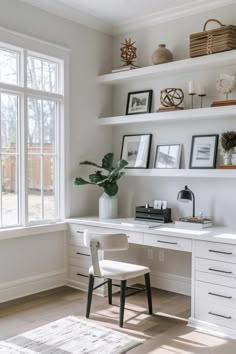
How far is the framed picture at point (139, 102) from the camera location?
4.58 m

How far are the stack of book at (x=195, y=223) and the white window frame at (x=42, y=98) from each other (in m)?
1.34

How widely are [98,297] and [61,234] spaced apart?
2.66 feet

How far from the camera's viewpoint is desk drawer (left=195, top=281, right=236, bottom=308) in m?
3.21

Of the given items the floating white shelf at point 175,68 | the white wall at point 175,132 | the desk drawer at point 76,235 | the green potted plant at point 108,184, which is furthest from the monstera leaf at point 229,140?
the desk drawer at point 76,235

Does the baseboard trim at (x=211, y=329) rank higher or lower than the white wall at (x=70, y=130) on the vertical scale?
lower

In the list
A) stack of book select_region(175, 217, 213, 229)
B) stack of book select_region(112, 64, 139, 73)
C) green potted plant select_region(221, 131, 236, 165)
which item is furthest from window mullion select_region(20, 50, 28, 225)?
green potted plant select_region(221, 131, 236, 165)

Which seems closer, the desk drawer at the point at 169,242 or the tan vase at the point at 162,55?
the desk drawer at the point at 169,242

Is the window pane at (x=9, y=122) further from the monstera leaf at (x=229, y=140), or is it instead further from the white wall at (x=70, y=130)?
the monstera leaf at (x=229, y=140)

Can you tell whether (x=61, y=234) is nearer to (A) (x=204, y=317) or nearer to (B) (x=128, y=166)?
(B) (x=128, y=166)

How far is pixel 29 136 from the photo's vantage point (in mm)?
4180

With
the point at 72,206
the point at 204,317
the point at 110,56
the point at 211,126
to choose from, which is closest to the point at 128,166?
the point at 72,206

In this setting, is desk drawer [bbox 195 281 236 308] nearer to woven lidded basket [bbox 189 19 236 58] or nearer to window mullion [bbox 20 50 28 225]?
window mullion [bbox 20 50 28 225]

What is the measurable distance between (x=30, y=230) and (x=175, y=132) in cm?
183

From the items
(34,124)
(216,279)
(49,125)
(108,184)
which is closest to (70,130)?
(49,125)
